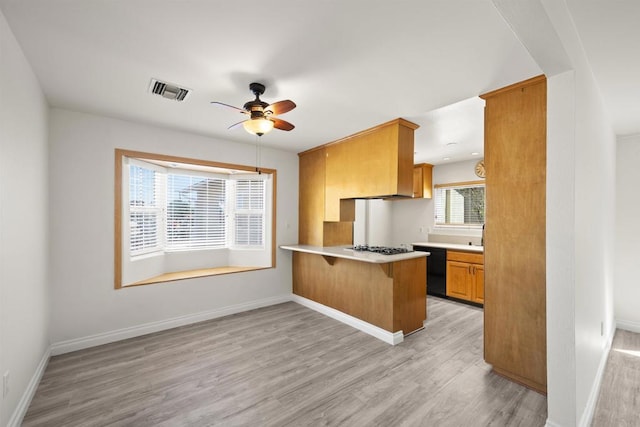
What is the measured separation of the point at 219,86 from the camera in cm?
242

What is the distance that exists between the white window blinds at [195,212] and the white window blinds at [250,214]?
0.84ft

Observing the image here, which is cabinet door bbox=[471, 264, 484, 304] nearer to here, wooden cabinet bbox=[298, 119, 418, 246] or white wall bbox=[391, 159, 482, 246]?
white wall bbox=[391, 159, 482, 246]

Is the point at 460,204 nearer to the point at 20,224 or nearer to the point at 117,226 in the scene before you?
the point at 117,226

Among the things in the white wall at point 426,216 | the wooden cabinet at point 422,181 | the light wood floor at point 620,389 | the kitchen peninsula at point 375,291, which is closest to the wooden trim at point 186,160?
the kitchen peninsula at point 375,291

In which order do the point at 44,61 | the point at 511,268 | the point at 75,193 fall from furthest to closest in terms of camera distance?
the point at 75,193
the point at 511,268
the point at 44,61

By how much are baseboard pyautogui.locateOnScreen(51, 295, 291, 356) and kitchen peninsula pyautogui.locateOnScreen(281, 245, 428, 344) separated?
1033 millimetres

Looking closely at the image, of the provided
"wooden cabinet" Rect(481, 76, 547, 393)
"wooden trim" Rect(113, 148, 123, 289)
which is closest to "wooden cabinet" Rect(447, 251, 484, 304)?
"wooden cabinet" Rect(481, 76, 547, 393)

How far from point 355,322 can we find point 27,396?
9.81ft

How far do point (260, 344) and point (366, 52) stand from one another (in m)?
2.95

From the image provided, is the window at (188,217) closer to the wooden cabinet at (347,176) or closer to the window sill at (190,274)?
the window sill at (190,274)

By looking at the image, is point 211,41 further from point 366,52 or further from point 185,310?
point 185,310

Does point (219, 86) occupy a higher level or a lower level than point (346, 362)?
higher

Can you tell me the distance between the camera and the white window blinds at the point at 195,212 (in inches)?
162

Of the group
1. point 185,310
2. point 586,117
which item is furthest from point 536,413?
point 185,310
